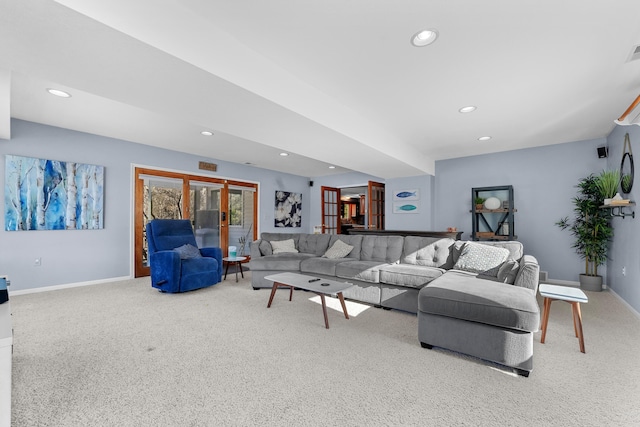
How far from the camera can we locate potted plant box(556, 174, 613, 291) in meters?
4.30

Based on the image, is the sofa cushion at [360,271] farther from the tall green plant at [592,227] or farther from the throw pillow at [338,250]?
the tall green plant at [592,227]

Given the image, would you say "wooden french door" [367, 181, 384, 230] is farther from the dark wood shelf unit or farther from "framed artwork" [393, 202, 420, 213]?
the dark wood shelf unit

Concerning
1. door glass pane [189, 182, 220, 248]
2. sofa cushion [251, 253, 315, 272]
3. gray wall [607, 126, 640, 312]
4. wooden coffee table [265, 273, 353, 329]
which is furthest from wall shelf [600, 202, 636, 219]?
door glass pane [189, 182, 220, 248]

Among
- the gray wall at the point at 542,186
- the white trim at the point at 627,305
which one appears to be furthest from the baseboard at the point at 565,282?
the white trim at the point at 627,305

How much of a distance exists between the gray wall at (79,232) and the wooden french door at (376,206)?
13.2 ft

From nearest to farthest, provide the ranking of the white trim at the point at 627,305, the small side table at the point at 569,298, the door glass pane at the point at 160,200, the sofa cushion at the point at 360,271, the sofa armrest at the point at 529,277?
the small side table at the point at 569,298, the sofa armrest at the point at 529,277, the white trim at the point at 627,305, the sofa cushion at the point at 360,271, the door glass pane at the point at 160,200

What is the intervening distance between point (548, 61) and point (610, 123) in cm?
250

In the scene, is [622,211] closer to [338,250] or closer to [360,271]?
[360,271]

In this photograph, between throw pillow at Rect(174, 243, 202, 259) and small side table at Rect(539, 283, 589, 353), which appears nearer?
small side table at Rect(539, 283, 589, 353)

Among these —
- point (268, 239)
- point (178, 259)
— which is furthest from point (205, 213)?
point (178, 259)

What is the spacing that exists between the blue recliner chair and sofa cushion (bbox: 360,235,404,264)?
2349 mm

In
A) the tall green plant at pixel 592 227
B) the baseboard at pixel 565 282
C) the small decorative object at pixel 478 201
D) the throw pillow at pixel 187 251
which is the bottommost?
the baseboard at pixel 565 282

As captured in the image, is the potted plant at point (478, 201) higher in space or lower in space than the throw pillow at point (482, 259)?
higher

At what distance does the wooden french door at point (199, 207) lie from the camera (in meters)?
5.20
